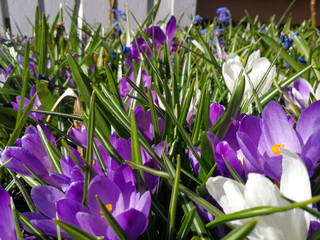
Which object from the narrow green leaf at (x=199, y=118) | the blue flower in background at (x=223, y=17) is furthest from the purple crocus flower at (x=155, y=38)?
the blue flower in background at (x=223, y=17)

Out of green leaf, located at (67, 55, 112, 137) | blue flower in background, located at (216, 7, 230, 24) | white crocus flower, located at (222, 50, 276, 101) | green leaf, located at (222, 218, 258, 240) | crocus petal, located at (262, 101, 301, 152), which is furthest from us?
blue flower in background, located at (216, 7, 230, 24)

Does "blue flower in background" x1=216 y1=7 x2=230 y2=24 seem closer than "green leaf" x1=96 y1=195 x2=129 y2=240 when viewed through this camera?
No

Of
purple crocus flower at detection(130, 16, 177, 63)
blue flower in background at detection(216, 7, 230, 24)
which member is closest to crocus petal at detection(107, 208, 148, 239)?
purple crocus flower at detection(130, 16, 177, 63)

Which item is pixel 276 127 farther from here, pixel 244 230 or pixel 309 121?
pixel 244 230

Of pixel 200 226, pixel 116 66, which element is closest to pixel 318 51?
pixel 116 66

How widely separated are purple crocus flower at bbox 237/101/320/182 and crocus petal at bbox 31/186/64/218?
18cm

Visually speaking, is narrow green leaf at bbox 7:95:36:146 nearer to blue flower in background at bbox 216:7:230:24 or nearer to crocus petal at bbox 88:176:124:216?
crocus petal at bbox 88:176:124:216

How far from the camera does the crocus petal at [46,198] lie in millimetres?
302

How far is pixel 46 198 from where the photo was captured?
31 centimetres

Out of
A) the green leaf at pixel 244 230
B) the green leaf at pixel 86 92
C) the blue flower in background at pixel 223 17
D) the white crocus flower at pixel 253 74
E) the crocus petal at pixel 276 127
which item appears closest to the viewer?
the green leaf at pixel 244 230

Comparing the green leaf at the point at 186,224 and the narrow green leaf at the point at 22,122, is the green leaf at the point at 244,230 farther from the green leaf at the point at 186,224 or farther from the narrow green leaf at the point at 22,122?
the narrow green leaf at the point at 22,122

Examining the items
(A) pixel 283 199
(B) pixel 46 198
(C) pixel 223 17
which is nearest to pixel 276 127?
(A) pixel 283 199

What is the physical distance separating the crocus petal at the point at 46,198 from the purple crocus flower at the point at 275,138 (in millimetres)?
176

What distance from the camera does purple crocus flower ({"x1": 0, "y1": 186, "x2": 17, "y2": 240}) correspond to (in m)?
0.30
